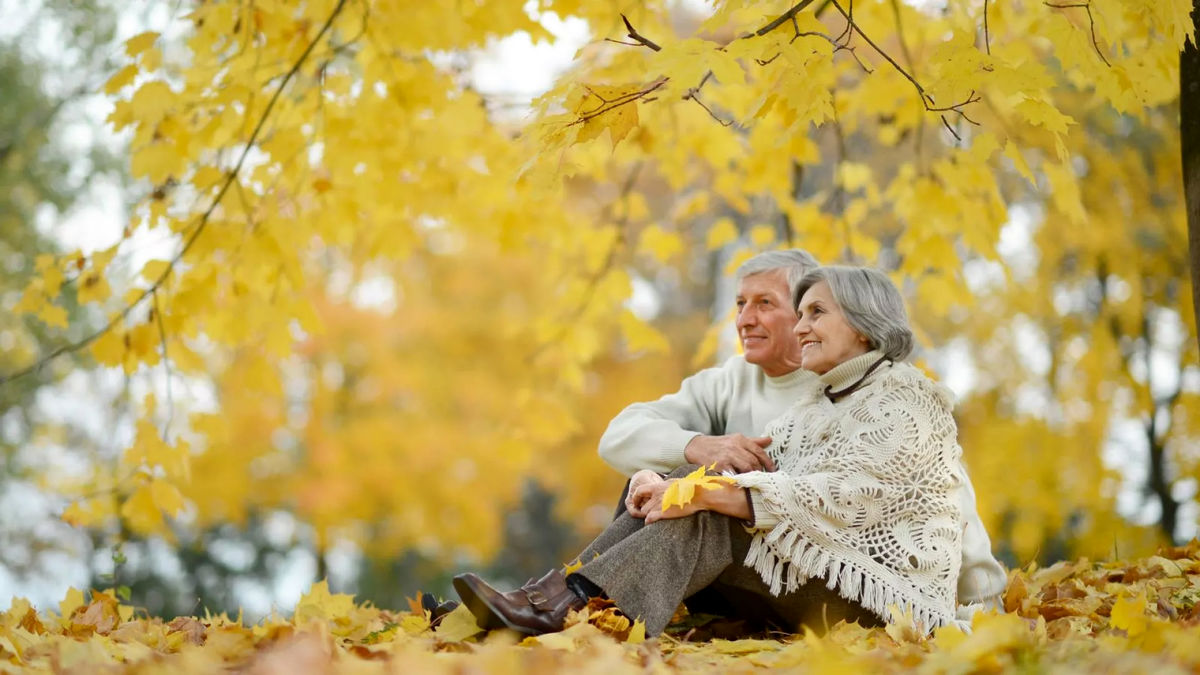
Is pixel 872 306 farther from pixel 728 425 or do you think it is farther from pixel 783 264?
pixel 728 425

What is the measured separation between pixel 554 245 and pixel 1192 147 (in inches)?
127

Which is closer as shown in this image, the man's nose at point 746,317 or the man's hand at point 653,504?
the man's hand at point 653,504

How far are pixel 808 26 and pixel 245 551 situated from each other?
1154 cm

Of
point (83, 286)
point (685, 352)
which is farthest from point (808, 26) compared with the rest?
point (685, 352)

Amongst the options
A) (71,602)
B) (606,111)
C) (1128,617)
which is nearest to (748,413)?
(606,111)

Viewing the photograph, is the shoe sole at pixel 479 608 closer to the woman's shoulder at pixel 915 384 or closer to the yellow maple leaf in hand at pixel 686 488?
the yellow maple leaf in hand at pixel 686 488

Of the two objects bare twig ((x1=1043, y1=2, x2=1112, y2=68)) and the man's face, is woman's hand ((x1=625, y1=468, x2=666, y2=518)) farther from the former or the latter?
bare twig ((x1=1043, y1=2, x2=1112, y2=68))

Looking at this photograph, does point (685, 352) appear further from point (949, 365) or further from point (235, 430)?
point (235, 430)

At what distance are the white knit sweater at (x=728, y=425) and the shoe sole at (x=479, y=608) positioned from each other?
818mm

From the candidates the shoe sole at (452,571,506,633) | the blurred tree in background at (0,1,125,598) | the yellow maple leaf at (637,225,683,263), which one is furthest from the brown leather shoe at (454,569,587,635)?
the blurred tree in background at (0,1,125,598)

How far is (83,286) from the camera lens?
385 centimetres

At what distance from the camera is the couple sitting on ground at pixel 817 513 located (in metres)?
2.69

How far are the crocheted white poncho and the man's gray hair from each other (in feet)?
2.17

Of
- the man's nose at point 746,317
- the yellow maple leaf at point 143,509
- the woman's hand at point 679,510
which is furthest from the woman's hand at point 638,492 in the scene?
the yellow maple leaf at point 143,509
